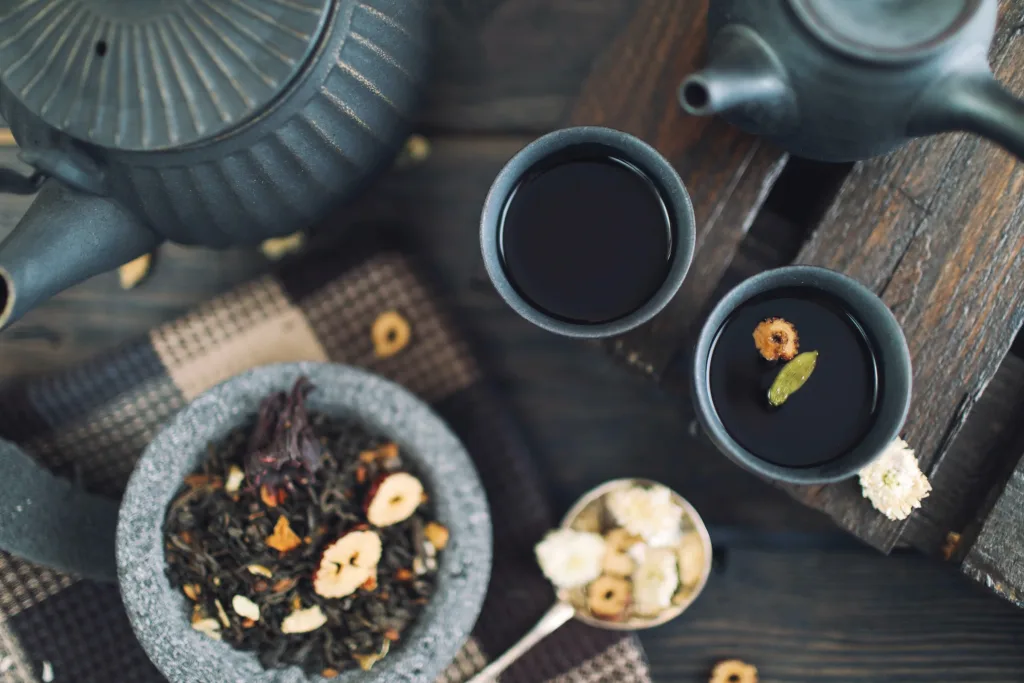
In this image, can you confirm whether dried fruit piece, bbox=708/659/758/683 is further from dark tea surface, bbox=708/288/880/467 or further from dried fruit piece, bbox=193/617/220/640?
dried fruit piece, bbox=193/617/220/640

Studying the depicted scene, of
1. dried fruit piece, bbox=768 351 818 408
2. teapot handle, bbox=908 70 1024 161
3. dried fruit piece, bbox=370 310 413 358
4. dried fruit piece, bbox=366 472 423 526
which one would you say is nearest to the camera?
teapot handle, bbox=908 70 1024 161

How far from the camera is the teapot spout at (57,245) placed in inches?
24.1

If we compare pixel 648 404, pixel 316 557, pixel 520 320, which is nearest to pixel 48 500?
pixel 316 557

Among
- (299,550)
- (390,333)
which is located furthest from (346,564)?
(390,333)

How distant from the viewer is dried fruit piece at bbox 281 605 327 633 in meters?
0.79

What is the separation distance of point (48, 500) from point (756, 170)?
0.73 metres

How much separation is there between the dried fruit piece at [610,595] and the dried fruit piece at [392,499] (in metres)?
0.22

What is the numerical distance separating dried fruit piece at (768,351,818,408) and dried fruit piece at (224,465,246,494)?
493 mm

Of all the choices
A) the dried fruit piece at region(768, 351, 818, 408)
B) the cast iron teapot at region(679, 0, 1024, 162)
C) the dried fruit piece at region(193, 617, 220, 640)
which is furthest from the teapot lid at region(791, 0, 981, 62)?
the dried fruit piece at region(193, 617, 220, 640)

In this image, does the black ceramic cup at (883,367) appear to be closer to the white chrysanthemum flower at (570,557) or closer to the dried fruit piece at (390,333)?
the white chrysanthemum flower at (570,557)

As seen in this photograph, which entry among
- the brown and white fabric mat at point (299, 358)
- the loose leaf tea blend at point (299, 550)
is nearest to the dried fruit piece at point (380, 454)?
the loose leaf tea blend at point (299, 550)

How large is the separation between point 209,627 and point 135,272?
40 centimetres

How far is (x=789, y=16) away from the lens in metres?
0.57

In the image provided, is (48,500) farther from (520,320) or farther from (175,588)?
(520,320)
